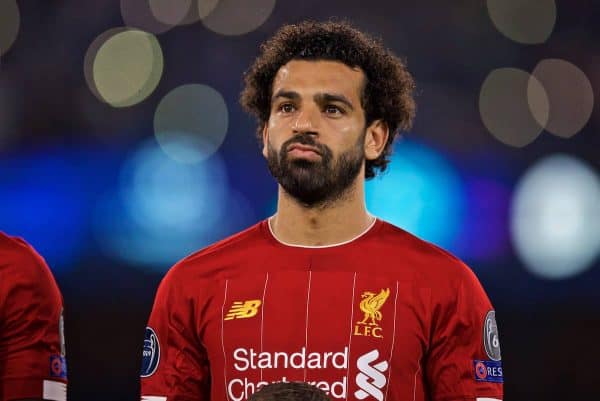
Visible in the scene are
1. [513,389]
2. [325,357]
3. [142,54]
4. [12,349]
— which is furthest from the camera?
[142,54]

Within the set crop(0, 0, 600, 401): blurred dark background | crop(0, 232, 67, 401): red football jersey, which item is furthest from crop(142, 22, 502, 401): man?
crop(0, 0, 600, 401): blurred dark background

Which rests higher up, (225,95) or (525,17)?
(525,17)

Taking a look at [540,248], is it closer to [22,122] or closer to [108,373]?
[108,373]

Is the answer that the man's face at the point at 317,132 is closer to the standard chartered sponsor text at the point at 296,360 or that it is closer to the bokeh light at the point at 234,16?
the standard chartered sponsor text at the point at 296,360

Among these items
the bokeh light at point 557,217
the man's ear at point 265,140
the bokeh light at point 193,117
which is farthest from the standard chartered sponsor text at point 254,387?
the bokeh light at point 193,117

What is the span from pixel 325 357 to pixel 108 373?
7.83 feet

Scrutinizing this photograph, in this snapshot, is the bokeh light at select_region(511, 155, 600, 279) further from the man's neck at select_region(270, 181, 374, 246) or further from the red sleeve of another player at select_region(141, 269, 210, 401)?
the red sleeve of another player at select_region(141, 269, 210, 401)

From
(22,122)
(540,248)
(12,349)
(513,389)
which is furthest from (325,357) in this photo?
(22,122)

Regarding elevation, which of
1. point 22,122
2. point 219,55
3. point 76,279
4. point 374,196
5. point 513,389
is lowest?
point 513,389

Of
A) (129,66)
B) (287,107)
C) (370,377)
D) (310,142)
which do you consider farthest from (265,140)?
(129,66)

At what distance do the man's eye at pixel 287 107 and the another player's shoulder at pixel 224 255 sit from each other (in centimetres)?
35

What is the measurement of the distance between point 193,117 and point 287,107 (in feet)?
8.62

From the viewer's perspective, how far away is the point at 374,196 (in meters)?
5.18

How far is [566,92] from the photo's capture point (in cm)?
542
